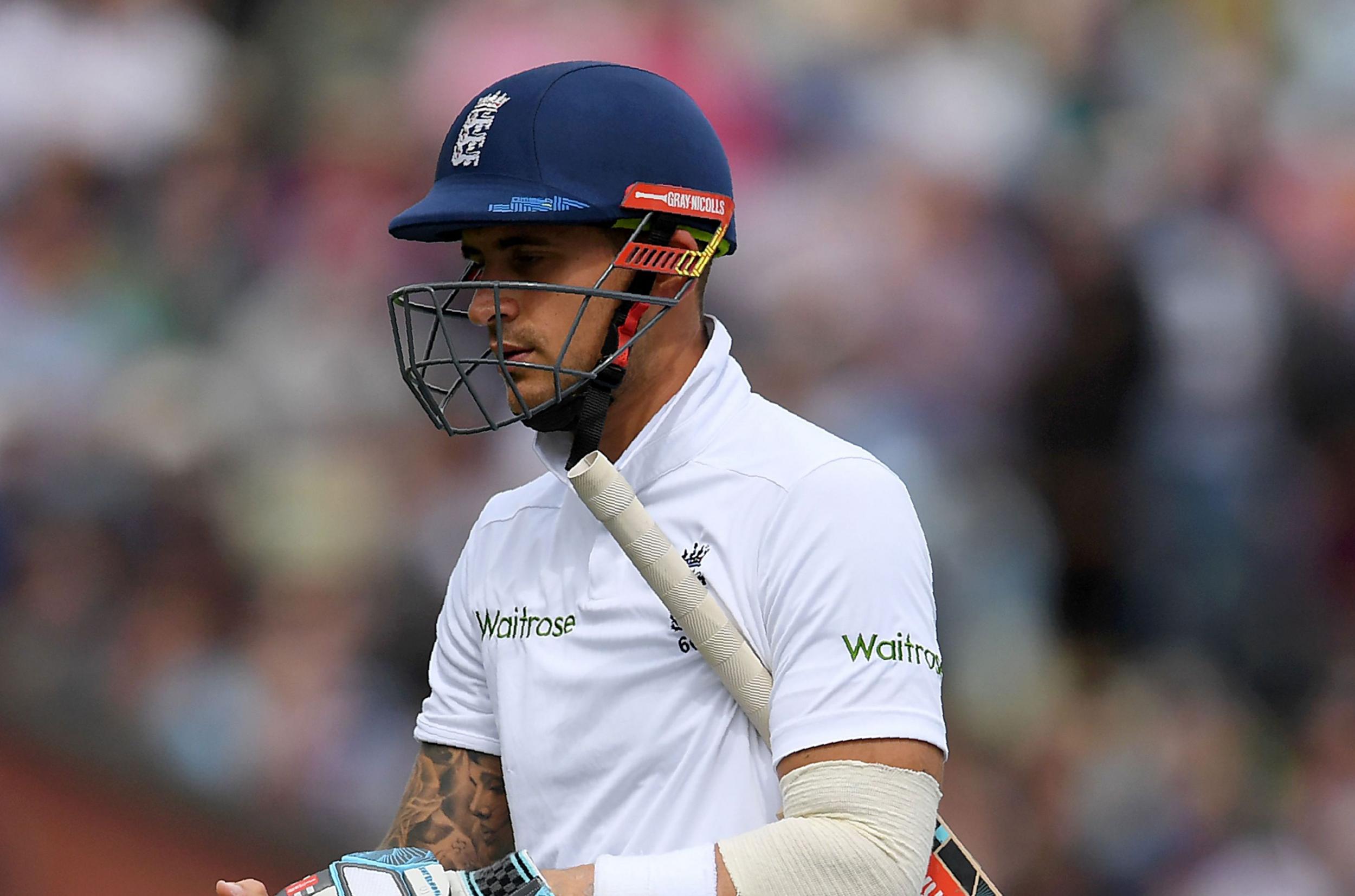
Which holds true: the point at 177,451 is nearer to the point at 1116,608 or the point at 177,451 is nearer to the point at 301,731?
the point at 301,731

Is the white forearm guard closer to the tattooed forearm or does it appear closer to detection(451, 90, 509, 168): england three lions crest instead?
the tattooed forearm

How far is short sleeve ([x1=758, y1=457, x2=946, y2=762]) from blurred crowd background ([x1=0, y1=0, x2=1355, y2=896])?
238 centimetres

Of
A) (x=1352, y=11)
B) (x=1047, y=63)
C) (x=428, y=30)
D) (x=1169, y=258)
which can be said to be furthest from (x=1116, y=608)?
(x=428, y=30)

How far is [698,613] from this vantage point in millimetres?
1793

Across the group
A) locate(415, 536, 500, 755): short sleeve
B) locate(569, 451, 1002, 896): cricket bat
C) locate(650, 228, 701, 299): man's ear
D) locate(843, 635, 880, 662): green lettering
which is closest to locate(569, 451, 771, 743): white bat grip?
locate(569, 451, 1002, 896): cricket bat

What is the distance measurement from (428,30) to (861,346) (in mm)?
1545

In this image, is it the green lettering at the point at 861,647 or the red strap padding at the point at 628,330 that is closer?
the green lettering at the point at 861,647

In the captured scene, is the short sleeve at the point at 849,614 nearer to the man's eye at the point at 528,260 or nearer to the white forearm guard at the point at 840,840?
the white forearm guard at the point at 840,840

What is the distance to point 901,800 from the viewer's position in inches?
65.3

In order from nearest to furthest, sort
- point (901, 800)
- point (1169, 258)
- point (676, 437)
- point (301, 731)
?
point (901, 800)
point (676, 437)
point (301, 731)
point (1169, 258)

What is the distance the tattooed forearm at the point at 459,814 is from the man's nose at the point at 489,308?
0.61 metres

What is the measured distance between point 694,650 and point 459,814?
1.62 ft

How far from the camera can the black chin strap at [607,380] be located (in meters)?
1.96

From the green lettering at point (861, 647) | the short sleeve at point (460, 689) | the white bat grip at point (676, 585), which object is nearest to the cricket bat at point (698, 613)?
the white bat grip at point (676, 585)
